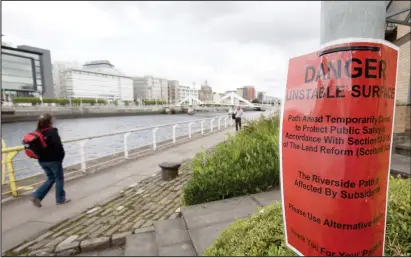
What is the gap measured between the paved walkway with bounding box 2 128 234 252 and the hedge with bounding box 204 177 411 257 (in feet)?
9.87

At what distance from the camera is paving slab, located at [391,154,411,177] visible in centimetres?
457

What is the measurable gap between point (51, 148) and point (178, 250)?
10.3 ft

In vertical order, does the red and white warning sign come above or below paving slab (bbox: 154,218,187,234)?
above

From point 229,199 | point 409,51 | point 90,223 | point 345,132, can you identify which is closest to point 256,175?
point 229,199

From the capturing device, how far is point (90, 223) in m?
3.75

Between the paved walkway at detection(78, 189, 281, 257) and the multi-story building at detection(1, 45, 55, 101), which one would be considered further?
the multi-story building at detection(1, 45, 55, 101)

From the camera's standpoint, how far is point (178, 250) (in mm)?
2770

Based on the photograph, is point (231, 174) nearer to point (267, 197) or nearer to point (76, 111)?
point (267, 197)

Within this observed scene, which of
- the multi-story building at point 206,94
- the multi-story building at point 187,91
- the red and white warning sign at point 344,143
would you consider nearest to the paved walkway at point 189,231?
the red and white warning sign at point 344,143

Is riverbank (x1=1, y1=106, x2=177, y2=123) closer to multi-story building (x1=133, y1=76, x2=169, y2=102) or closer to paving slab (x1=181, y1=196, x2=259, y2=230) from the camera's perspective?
multi-story building (x1=133, y1=76, x2=169, y2=102)

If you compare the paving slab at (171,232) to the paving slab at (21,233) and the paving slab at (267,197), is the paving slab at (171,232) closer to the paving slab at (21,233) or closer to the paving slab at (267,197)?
the paving slab at (267,197)

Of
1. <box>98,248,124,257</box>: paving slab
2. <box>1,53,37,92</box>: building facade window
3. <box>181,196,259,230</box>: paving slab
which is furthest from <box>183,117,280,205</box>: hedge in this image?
<box>1,53,37,92</box>: building facade window

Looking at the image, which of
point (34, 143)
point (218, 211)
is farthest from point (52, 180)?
point (218, 211)

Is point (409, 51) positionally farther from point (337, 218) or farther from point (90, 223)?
point (90, 223)
